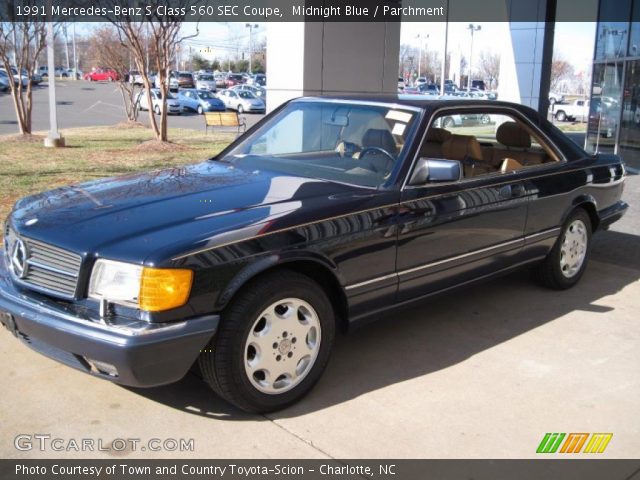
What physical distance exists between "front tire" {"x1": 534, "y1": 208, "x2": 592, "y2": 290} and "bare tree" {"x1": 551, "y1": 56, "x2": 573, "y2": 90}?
6562 centimetres

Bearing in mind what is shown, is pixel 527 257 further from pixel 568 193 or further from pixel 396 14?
pixel 396 14

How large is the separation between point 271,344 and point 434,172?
1.48m

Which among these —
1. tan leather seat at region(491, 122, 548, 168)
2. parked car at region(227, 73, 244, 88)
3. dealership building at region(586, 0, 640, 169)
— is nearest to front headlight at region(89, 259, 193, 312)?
tan leather seat at region(491, 122, 548, 168)

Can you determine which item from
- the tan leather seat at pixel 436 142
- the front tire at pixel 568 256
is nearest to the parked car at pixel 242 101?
the front tire at pixel 568 256

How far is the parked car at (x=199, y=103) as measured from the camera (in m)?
35.0

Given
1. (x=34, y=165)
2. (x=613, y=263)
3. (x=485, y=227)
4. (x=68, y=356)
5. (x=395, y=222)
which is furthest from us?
(x=34, y=165)

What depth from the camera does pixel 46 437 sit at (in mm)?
3217

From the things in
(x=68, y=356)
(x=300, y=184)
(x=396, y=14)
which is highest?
(x=396, y=14)

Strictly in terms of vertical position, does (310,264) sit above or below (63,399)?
above

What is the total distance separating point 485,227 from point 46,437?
3.00 m

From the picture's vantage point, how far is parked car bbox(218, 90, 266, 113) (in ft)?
121

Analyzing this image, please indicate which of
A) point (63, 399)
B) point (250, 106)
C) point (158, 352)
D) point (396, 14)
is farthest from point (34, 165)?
point (250, 106)

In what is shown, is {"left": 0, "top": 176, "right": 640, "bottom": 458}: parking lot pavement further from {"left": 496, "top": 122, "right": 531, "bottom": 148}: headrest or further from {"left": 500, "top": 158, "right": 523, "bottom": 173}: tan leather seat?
{"left": 496, "top": 122, "right": 531, "bottom": 148}: headrest
